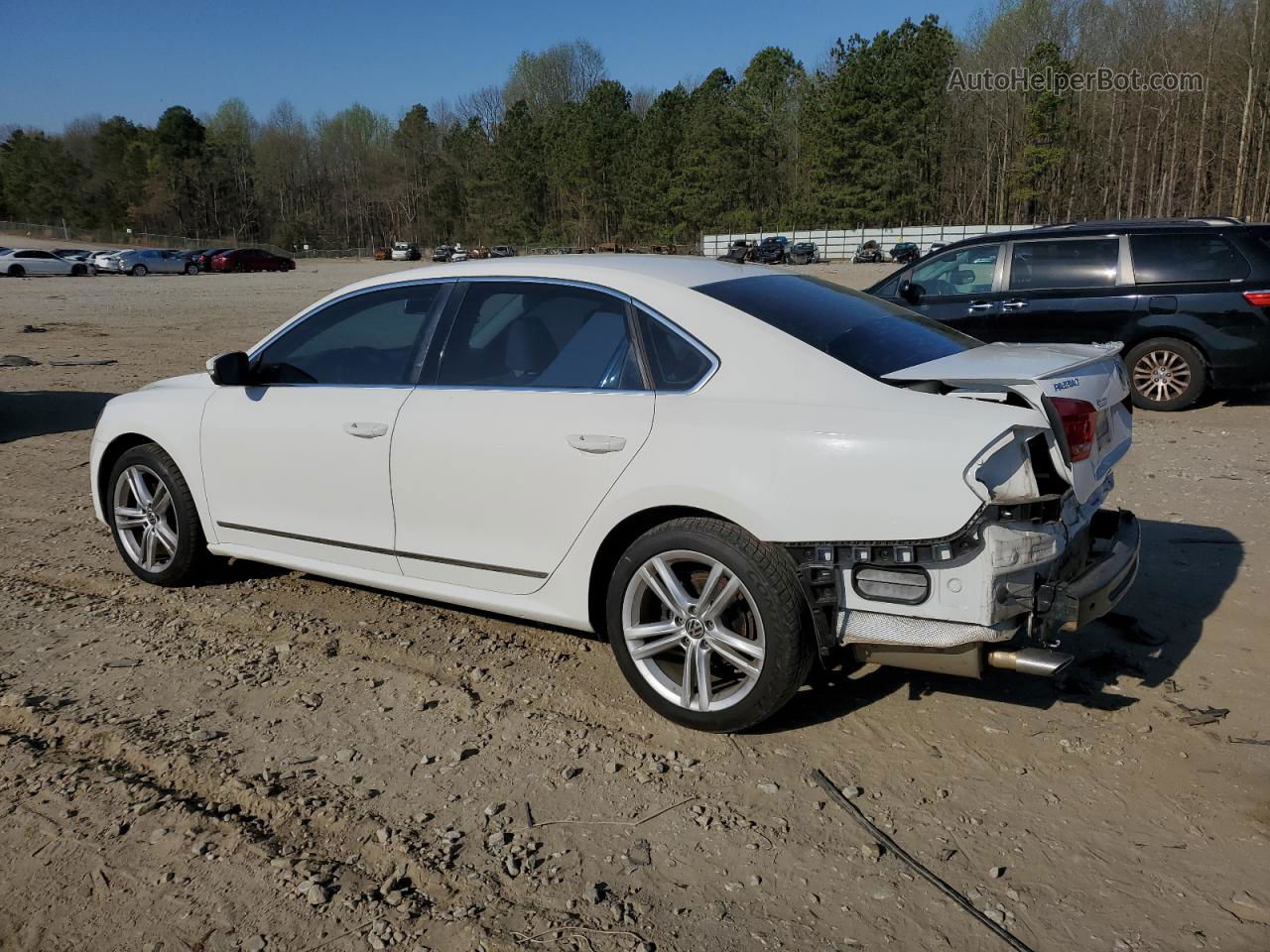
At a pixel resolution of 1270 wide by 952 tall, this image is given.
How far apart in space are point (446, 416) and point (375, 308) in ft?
2.92

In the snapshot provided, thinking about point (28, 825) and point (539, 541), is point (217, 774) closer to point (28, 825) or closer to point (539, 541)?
point (28, 825)

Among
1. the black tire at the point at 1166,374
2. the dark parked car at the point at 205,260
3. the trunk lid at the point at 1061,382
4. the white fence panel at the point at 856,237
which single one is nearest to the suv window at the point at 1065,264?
the black tire at the point at 1166,374

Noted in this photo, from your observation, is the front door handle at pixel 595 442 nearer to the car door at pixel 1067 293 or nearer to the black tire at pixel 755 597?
the black tire at pixel 755 597

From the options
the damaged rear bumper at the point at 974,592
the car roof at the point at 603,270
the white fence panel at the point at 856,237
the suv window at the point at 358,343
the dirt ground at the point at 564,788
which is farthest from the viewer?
the white fence panel at the point at 856,237

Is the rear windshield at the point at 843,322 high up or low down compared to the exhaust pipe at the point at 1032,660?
up

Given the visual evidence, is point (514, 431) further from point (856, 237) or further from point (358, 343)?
point (856, 237)

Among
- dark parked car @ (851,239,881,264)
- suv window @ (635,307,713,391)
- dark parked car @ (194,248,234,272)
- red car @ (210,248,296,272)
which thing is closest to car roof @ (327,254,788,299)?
suv window @ (635,307,713,391)

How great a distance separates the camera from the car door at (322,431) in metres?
4.29

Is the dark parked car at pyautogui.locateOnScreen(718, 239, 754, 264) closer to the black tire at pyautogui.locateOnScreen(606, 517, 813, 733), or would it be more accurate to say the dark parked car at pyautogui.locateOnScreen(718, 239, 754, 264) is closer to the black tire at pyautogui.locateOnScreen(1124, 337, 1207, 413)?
the black tire at pyautogui.locateOnScreen(606, 517, 813, 733)

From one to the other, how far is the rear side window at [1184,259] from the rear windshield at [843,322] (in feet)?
20.7

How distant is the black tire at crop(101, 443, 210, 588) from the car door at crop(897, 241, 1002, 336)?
277 inches

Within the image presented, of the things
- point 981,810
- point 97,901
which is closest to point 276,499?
point 97,901

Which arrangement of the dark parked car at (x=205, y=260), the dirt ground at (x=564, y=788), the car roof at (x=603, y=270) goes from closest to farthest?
the dirt ground at (x=564, y=788) < the car roof at (x=603, y=270) < the dark parked car at (x=205, y=260)

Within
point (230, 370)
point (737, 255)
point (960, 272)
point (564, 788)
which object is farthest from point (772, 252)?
point (564, 788)
